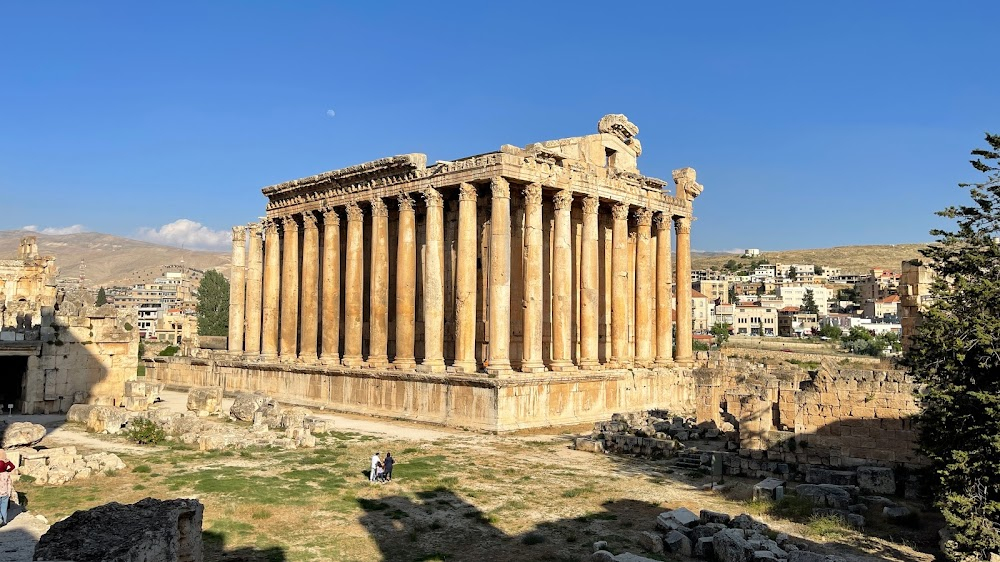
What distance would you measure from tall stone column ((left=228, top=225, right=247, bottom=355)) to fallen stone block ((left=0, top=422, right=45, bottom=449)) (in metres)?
21.0

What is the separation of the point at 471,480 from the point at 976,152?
1240 cm

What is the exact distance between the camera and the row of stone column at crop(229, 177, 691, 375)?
1108 inches

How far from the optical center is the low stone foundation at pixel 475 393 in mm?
26531

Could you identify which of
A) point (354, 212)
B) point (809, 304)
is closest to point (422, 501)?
point (354, 212)

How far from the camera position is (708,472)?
19891mm

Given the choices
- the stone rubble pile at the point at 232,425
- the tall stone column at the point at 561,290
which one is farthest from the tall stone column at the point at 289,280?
the tall stone column at the point at 561,290

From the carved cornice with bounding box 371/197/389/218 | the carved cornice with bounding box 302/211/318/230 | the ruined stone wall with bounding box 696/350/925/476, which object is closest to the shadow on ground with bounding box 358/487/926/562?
the ruined stone wall with bounding box 696/350/925/476

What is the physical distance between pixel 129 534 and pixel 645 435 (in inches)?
709

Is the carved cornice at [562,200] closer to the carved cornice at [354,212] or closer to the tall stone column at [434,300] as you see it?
the tall stone column at [434,300]

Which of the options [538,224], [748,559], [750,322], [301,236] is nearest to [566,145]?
[538,224]

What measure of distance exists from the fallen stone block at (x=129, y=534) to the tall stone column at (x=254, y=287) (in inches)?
1270

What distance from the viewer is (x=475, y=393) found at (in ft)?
87.5

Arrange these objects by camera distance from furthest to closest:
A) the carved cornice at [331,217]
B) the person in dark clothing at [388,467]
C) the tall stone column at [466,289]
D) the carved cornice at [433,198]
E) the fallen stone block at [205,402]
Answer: the carved cornice at [331,217], the fallen stone block at [205,402], the carved cornice at [433,198], the tall stone column at [466,289], the person in dark clothing at [388,467]

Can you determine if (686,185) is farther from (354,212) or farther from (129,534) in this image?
(129,534)
